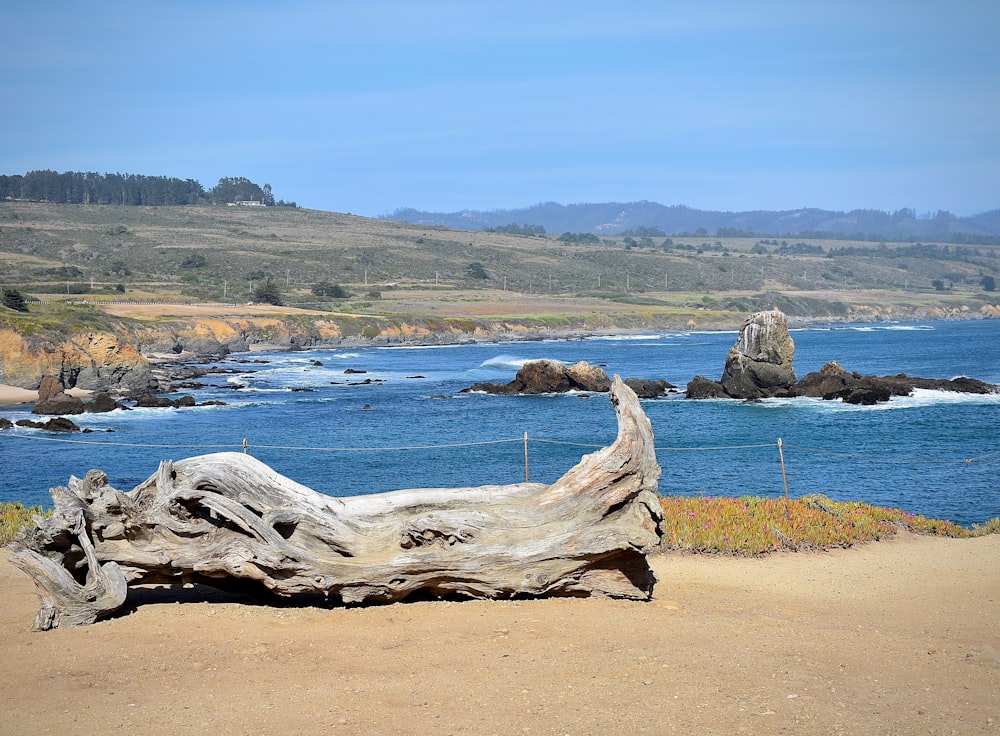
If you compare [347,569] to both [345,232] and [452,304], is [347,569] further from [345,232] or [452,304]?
[345,232]

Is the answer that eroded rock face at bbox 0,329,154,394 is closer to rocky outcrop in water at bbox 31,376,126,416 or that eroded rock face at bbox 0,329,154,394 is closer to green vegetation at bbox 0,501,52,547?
rocky outcrop in water at bbox 31,376,126,416

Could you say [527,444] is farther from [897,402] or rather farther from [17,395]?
[17,395]

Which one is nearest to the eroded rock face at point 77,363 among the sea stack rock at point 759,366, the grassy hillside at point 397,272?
the sea stack rock at point 759,366

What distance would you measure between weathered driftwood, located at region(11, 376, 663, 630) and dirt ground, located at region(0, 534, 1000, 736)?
0.86ft


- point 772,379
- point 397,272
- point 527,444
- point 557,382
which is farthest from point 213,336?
point 397,272

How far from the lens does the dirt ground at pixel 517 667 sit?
7.08m

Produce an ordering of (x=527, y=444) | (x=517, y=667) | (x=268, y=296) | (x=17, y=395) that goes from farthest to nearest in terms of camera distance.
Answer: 1. (x=268, y=296)
2. (x=17, y=395)
3. (x=527, y=444)
4. (x=517, y=667)

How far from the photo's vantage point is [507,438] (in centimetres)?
3584

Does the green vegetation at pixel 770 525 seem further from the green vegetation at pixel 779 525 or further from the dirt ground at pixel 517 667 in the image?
the dirt ground at pixel 517 667

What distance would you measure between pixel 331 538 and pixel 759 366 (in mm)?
37183

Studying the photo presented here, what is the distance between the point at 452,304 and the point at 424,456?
81661mm

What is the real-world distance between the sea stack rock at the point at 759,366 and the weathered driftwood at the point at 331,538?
3507cm

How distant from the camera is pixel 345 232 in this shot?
556 feet

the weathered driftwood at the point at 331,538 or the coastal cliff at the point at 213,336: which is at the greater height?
the weathered driftwood at the point at 331,538
